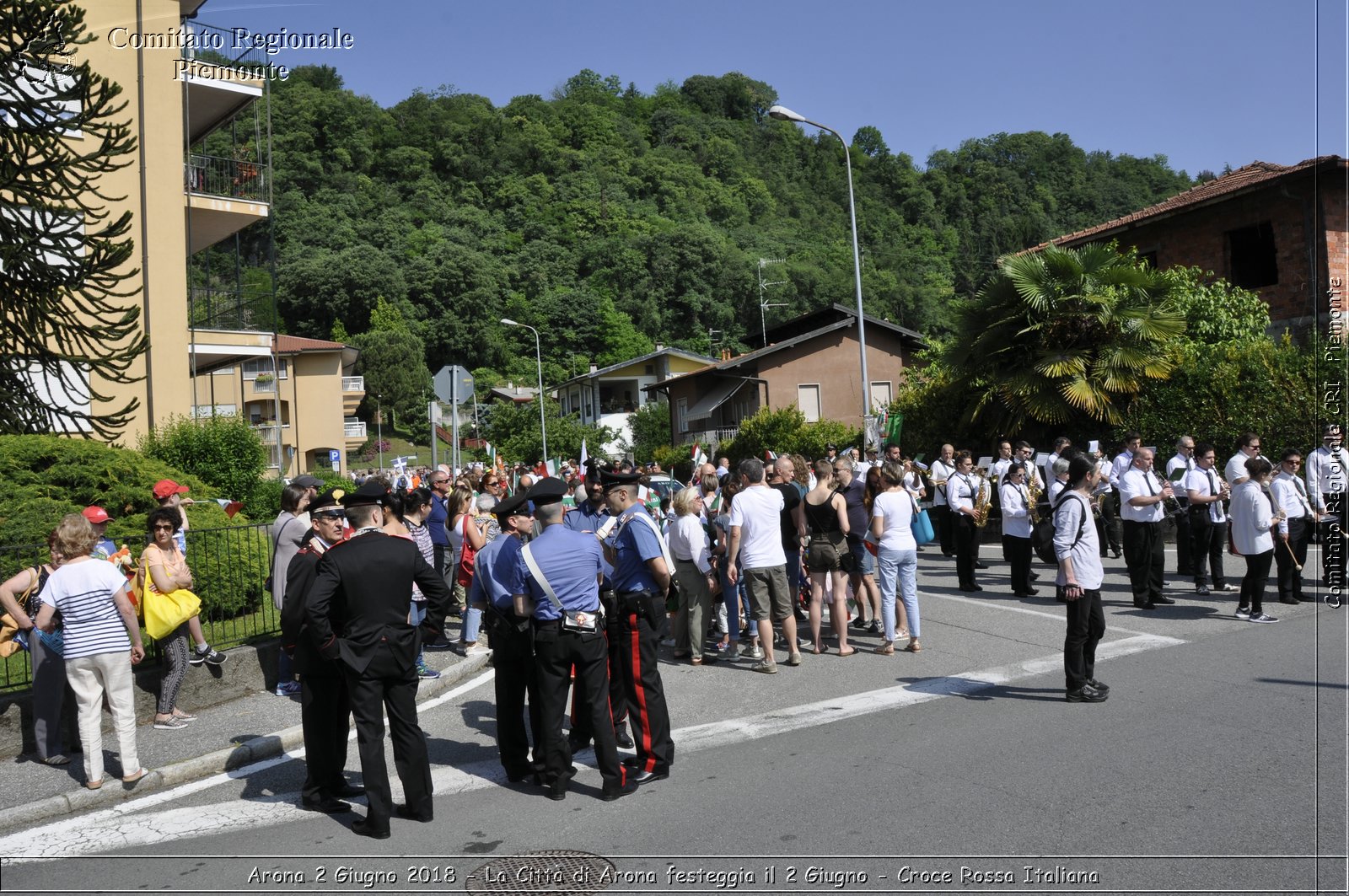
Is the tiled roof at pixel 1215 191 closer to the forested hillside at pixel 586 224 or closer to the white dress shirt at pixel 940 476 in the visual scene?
the white dress shirt at pixel 940 476

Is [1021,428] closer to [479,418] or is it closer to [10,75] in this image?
[10,75]

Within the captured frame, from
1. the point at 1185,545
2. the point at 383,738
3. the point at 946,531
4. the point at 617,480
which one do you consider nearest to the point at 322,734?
the point at 383,738

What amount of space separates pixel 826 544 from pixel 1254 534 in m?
4.73

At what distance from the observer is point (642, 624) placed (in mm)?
6914

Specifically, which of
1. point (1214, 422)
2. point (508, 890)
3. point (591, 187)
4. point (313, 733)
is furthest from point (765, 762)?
point (591, 187)

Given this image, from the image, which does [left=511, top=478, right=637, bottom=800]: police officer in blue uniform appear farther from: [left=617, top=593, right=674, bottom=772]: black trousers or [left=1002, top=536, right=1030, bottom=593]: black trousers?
[left=1002, top=536, right=1030, bottom=593]: black trousers

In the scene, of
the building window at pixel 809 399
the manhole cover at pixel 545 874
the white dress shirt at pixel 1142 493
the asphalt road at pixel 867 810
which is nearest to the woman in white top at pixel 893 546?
the asphalt road at pixel 867 810

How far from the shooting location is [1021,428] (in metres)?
20.9

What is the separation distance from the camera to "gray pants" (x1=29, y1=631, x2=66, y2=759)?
23.9ft

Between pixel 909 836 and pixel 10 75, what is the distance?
11.7 metres

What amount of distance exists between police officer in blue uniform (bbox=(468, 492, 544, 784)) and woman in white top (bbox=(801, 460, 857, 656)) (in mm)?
3885

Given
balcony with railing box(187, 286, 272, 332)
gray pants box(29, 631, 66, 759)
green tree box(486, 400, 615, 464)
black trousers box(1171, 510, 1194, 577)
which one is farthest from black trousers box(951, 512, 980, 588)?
green tree box(486, 400, 615, 464)

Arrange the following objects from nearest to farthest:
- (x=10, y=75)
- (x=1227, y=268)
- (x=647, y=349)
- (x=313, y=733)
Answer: (x=313, y=733)
(x=10, y=75)
(x=1227, y=268)
(x=647, y=349)

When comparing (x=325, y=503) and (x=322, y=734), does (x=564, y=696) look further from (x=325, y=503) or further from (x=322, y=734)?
(x=325, y=503)
